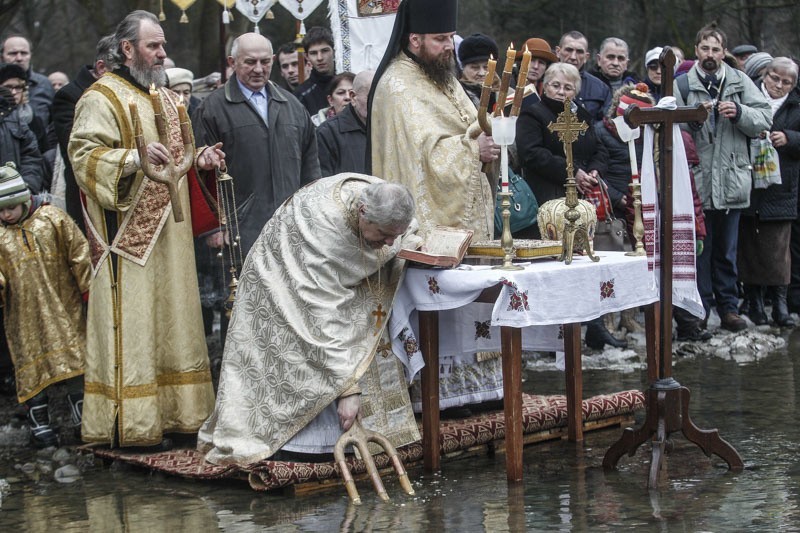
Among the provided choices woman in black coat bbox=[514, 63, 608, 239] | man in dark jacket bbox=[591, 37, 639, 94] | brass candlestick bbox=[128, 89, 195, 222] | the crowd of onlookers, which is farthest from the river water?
man in dark jacket bbox=[591, 37, 639, 94]

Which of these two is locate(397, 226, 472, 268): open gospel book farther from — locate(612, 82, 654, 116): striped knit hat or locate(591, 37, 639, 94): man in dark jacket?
locate(591, 37, 639, 94): man in dark jacket

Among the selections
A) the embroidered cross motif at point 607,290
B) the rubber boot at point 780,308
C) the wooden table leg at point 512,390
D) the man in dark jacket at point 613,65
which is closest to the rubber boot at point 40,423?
the wooden table leg at point 512,390

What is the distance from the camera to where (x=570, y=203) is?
619 centimetres

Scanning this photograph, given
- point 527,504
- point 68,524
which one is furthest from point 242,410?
point 527,504

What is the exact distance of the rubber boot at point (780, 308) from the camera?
1085cm

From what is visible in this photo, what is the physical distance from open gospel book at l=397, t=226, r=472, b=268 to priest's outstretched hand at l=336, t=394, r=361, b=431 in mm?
695

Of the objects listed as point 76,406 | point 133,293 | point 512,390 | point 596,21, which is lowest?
point 76,406

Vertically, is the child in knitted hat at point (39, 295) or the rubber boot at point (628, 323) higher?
the child in knitted hat at point (39, 295)

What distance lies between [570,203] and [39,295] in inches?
124

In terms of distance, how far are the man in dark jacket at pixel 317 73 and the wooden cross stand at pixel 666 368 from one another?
476 cm

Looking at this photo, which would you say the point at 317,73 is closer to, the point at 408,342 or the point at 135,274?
the point at 135,274

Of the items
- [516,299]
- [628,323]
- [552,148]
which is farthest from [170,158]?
[628,323]

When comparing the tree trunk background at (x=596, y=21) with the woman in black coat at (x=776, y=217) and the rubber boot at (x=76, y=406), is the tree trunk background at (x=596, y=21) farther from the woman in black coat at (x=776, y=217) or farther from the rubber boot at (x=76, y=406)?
the rubber boot at (x=76, y=406)

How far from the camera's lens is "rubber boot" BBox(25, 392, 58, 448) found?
7.31 meters
